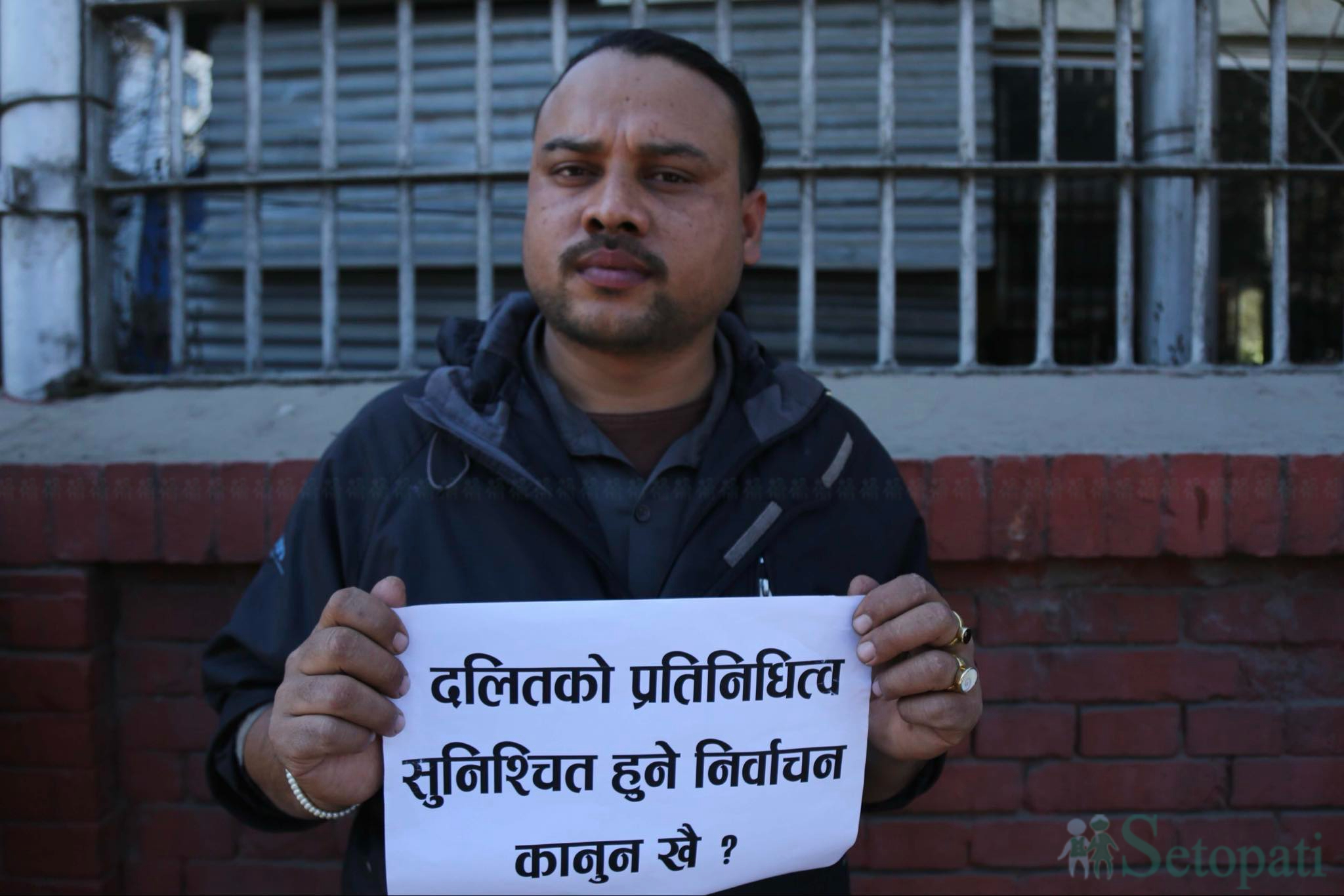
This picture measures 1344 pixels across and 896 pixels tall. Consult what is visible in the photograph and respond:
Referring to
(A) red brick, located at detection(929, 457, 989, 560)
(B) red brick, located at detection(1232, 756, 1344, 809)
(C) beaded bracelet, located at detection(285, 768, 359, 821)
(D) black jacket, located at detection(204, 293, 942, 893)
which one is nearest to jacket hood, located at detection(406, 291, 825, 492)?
(D) black jacket, located at detection(204, 293, 942, 893)

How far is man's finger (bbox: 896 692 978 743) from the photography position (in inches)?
51.9

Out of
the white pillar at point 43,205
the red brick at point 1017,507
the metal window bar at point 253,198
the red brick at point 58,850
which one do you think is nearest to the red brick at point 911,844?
the red brick at point 1017,507

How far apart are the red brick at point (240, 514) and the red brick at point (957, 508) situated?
1.40 m

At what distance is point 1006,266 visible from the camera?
3.35 meters

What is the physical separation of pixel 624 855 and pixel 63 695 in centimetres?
139

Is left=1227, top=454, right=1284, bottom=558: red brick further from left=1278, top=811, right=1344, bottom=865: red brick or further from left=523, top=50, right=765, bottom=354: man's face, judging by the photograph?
left=523, top=50, right=765, bottom=354: man's face

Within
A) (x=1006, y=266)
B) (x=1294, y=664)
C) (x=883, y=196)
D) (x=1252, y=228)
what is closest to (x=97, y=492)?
(x=883, y=196)

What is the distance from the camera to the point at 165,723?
2062 mm

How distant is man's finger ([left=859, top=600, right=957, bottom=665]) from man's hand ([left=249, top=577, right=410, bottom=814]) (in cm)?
66

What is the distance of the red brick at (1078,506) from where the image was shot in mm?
1924

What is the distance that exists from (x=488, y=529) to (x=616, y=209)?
548mm

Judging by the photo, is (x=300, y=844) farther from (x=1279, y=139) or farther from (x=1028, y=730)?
(x=1279, y=139)

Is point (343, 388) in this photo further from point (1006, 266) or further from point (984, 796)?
point (1006, 266)

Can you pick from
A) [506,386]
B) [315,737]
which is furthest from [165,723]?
[506,386]
